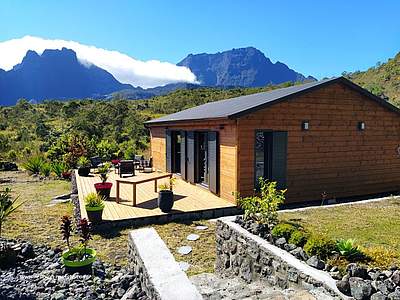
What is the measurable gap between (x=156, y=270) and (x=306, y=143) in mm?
7410

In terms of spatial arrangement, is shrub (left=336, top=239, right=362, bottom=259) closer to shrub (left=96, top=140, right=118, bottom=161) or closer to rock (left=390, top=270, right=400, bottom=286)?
rock (left=390, top=270, right=400, bottom=286)

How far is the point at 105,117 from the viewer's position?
1305 inches

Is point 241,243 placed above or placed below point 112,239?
above

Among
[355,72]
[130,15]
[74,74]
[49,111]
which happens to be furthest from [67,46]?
[130,15]

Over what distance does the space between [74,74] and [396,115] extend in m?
203

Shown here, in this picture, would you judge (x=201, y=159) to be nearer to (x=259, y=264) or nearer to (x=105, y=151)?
(x=259, y=264)

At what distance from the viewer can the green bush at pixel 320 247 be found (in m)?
4.02

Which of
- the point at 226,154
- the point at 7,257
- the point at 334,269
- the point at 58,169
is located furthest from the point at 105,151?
the point at 334,269

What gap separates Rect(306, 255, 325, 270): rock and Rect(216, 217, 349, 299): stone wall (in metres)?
0.07

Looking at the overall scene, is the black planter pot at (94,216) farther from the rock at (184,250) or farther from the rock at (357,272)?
the rock at (357,272)

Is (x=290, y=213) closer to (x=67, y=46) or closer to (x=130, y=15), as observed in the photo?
(x=130, y=15)

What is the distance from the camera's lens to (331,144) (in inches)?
411

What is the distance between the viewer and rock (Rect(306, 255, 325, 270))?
3.73m

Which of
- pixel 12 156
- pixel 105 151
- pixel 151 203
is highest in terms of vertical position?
pixel 105 151
